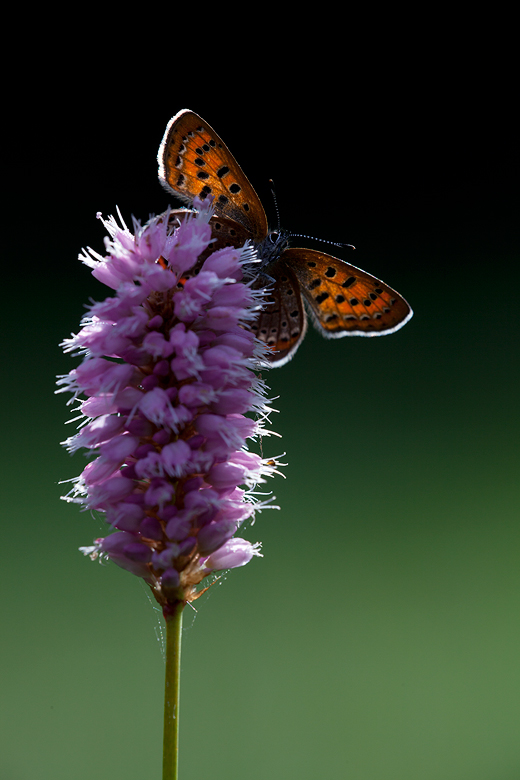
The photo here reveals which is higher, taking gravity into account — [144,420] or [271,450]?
[271,450]

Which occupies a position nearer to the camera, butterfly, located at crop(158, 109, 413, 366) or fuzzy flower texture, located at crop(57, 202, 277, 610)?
fuzzy flower texture, located at crop(57, 202, 277, 610)

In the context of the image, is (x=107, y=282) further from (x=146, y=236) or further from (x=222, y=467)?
(x=222, y=467)

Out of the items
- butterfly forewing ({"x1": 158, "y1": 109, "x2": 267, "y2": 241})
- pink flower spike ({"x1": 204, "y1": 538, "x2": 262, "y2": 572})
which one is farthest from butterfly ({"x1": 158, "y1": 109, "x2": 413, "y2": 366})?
pink flower spike ({"x1": 204, "y1": 538, "x2": 262, "y2": 572})

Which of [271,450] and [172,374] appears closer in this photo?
[172,374]

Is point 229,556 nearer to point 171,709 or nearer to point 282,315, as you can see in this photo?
point 171,709

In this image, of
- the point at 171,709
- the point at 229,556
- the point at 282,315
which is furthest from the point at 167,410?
the point at 282,315

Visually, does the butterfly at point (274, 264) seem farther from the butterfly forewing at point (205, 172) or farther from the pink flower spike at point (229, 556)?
the pink flower spike at point (229, 556)

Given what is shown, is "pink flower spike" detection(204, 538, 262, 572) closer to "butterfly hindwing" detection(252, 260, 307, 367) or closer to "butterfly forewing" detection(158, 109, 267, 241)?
"butterfly hindwing" detection(252, 260, 307, 367)

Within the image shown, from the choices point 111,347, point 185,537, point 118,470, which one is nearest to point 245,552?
point 185,537
